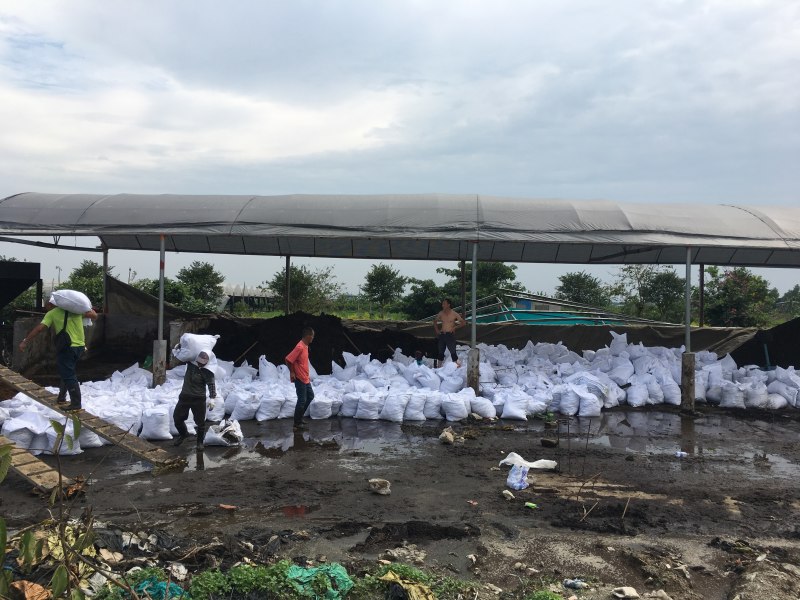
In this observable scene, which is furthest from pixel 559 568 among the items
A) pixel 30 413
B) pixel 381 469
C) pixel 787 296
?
pixel 787 296

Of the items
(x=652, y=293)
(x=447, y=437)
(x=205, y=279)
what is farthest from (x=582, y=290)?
(x=447, y=437)

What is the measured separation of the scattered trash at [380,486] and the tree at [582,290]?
20.9 metres

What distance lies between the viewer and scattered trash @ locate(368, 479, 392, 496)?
527 cm

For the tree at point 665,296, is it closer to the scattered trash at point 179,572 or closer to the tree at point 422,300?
the tree at point 422,300

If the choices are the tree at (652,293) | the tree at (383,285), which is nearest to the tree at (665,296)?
the tree at (652,293)

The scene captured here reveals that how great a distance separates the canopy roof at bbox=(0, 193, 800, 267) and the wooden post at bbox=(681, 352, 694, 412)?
5.75 feet

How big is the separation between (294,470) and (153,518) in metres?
1.61

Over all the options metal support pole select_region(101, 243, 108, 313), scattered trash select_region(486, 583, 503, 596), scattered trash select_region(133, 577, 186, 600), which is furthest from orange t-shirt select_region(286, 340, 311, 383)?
metal support pole select_region(101, 243, 108, 313)

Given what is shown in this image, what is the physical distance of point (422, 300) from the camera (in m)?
23.8

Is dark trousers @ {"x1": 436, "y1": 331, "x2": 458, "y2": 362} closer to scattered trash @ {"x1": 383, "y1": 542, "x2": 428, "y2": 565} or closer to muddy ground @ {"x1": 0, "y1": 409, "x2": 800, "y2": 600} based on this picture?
muddy ground @ {"x1": 0, "y1": 409, "x2": 800, "y2": 600}

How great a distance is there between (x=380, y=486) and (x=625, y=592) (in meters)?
2.31

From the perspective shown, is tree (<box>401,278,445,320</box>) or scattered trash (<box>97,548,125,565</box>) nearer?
scattered trash (<box>97,548,125,565</box>)

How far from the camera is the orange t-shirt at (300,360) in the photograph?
7.56m

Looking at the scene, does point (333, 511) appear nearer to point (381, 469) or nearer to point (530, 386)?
point (381, 469)
